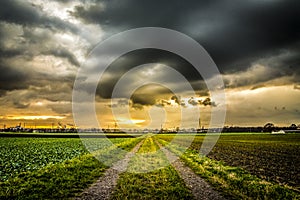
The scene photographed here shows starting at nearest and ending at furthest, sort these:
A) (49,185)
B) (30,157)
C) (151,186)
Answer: (49,185) → (151,186) → (30,157)

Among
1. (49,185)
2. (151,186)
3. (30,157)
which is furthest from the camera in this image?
(30,157)

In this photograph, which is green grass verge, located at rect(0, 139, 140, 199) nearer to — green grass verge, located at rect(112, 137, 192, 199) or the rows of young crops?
green grass verge, located at rect(112, 137, 192, 199)

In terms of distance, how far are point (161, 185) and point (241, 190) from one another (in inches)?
128

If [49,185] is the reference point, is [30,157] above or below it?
below

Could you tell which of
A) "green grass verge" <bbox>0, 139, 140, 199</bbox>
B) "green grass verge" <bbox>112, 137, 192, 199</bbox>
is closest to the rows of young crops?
"green grass verge" <bbox>0, 139, 140, 199</bbox>

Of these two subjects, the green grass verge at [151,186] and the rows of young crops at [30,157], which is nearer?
the green grass verge at [151,186]

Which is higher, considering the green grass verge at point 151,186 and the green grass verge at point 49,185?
the green grass verge at point 49,185

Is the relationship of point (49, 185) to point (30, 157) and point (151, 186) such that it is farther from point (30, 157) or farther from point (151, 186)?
point (30, 157)

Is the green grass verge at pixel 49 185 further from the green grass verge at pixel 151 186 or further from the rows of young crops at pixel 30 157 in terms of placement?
the rows of young crops at pixel 30 157

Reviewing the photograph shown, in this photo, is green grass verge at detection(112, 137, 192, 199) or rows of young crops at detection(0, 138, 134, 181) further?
rows of young crops at detection(0, 138, 134, 181)

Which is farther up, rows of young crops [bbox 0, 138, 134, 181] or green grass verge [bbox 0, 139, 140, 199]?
green grass verge [bbox 0, 139, 140, 199]

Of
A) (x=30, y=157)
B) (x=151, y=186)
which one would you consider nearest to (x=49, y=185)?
(x=151, y=186)

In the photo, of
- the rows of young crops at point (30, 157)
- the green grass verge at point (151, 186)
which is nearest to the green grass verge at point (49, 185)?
the green grass verge at point (151, 186)

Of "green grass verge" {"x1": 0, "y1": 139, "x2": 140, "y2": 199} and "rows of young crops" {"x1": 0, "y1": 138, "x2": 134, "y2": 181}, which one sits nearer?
"green grass verge" {"x1": 0, "y1": 139, "x2": 140, "y2": 199}
